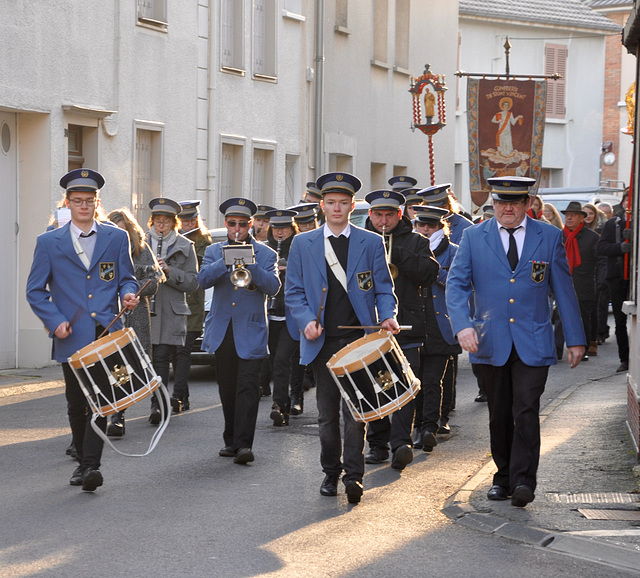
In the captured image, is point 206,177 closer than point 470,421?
No

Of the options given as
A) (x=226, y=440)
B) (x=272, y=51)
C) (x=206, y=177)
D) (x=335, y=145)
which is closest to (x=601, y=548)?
(x=226, y=440)

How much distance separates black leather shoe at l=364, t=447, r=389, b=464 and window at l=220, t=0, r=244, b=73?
45.2ft

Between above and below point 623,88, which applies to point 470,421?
below

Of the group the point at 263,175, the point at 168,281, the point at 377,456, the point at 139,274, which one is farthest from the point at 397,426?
the point at 263,175

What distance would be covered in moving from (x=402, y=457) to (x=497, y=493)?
1.25 m

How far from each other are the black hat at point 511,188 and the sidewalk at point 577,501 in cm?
185

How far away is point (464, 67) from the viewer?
43219 mm

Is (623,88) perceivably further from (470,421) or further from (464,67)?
(470,421)

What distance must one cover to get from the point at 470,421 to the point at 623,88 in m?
39.9

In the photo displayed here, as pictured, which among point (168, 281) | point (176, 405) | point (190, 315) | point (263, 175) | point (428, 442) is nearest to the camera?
point (428, 442)

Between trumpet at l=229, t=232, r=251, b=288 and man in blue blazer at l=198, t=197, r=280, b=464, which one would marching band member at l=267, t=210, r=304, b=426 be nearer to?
Answer: man in blue blazer at l=198, t=197, r=280, b=464

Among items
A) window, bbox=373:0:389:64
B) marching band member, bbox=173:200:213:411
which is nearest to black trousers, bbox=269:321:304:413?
marching band member, bbox=173:200:213:411

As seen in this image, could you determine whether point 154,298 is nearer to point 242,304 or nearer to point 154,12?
point 242,304

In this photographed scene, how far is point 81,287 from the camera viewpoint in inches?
339
